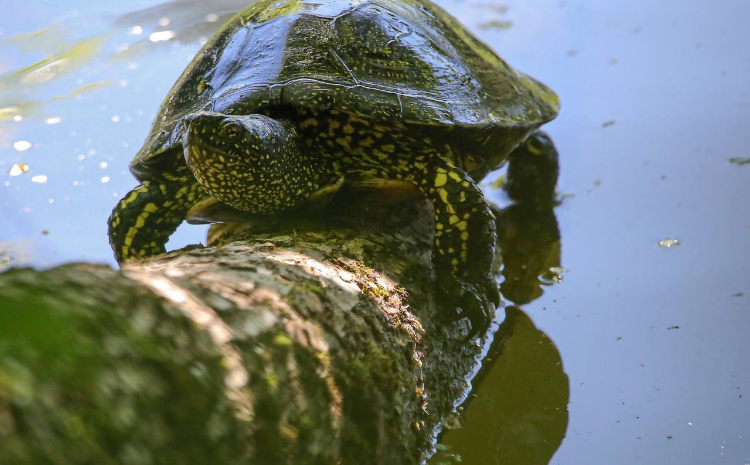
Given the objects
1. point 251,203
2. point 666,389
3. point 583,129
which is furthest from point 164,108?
point 583,129

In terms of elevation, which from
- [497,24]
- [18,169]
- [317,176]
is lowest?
[18,169]

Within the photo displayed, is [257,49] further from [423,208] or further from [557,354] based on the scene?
[557,354]

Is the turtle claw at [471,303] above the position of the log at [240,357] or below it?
below

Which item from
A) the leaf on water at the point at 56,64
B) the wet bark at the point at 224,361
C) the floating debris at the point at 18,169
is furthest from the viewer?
the leaf on water at the point at 56,64

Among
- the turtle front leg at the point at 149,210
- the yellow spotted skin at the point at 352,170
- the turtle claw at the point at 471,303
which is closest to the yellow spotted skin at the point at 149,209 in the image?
the turtle front leg at the point at 149,210

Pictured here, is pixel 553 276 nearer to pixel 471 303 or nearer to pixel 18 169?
pixel 471 303

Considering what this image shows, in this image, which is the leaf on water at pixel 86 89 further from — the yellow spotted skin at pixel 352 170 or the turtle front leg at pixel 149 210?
the yellow spotted skin at pixel 352 170

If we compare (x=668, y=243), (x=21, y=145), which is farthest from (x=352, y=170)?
(x=21, y=145)
